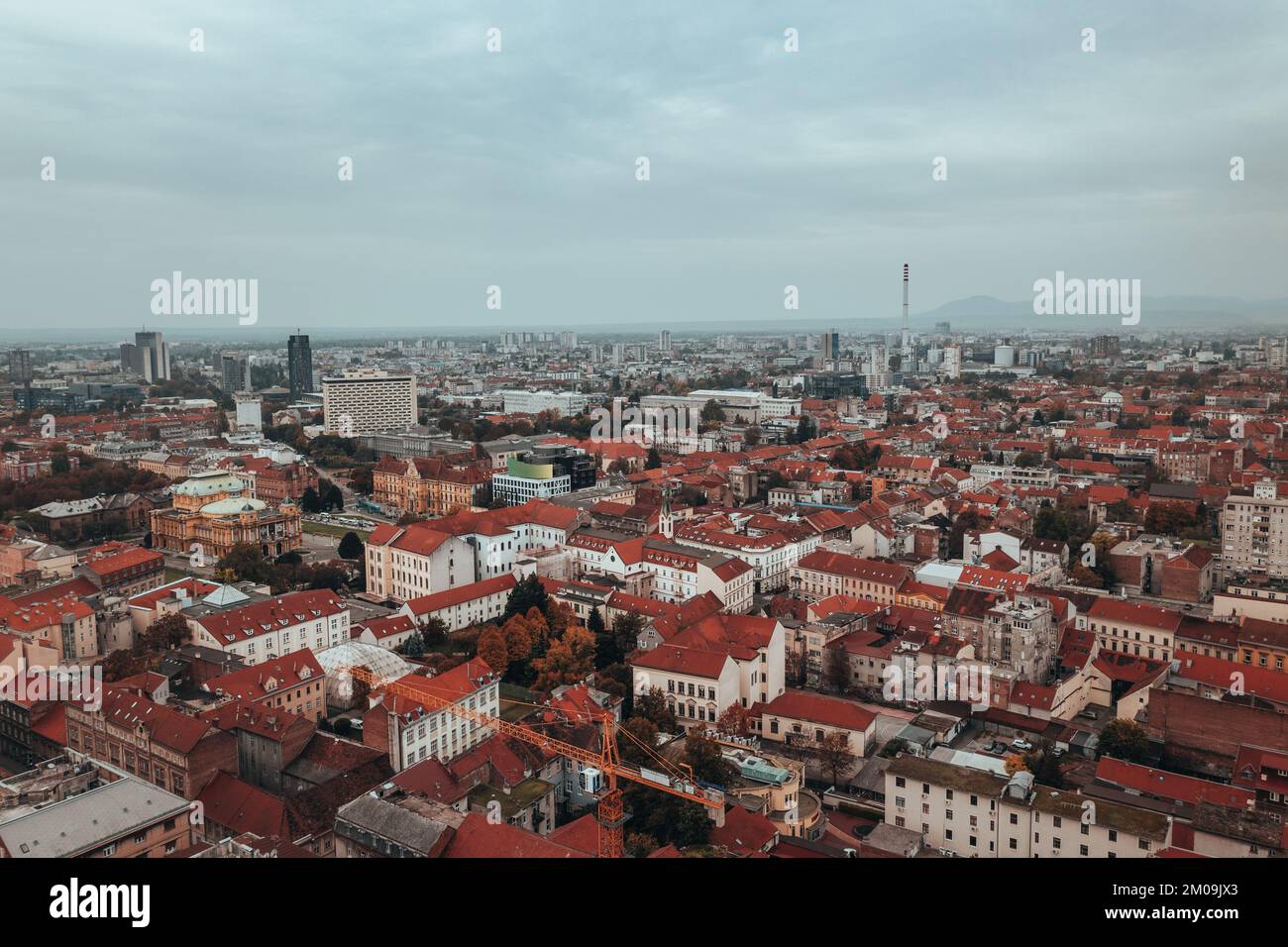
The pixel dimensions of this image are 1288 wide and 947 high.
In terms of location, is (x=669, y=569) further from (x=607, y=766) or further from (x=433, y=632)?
(x=607, y=766)

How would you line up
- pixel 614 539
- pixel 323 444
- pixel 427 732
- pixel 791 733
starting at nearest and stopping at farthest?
pixel 427 732 → pixel 791 733 → pixel 614 539 → pixel 323 444

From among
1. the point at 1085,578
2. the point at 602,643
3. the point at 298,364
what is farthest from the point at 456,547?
the point at 298,364

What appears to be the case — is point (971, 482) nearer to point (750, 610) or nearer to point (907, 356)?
point (750, 610)

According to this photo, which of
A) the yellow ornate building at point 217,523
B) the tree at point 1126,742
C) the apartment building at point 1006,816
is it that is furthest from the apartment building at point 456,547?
the tree at point 1126,742

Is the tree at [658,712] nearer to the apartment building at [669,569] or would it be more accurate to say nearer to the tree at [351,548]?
the apartment building at [669,569]

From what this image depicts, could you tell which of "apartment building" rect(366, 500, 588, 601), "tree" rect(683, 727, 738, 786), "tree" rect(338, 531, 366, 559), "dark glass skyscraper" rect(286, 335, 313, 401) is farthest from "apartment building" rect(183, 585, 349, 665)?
"dark glass skyscraper" rect(286, 335, 313, 401)
